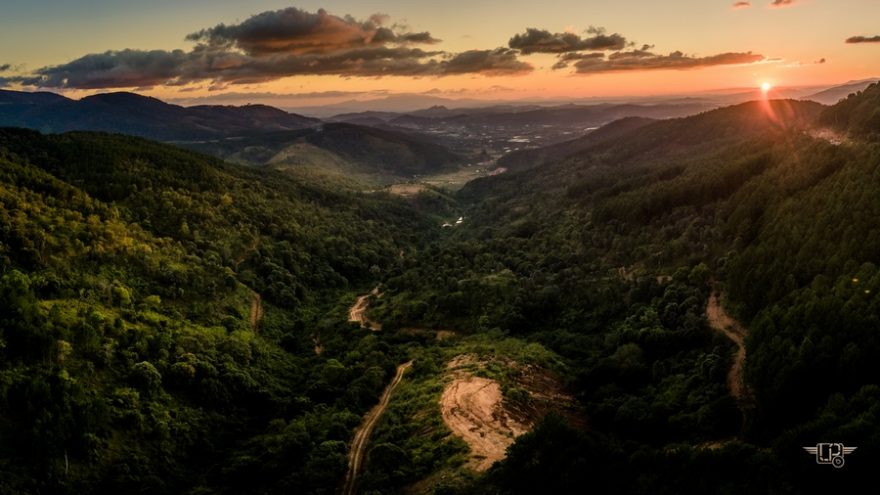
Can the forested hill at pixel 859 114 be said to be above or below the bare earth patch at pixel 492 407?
above

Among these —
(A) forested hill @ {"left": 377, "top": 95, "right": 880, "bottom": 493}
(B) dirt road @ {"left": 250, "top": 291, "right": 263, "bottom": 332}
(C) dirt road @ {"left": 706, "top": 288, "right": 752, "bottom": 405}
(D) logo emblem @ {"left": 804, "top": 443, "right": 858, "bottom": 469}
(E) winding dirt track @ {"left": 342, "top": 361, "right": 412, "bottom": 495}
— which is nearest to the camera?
(D) logo emblem @ {"left": 804, "top": 443, "right": 858, "bottom": 469}

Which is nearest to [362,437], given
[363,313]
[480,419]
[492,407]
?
[480,419]

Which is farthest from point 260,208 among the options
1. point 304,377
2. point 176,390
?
point 176,390

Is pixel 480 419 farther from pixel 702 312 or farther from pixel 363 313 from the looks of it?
pixel 363 313

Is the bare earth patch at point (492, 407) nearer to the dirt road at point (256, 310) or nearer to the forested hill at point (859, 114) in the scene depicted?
the dirt road at point (256, 310)

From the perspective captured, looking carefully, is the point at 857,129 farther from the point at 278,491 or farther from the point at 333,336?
the point at 278,491

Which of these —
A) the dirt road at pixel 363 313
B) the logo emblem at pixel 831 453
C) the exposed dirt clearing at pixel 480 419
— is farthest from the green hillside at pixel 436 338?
the dirt road at pixel 363 313

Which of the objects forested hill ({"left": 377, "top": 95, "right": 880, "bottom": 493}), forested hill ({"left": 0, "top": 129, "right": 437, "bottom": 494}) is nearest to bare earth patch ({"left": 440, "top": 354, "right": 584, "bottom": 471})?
forested hill ({"left": 377, "top": 95, "right": 880, "bottom": 493})

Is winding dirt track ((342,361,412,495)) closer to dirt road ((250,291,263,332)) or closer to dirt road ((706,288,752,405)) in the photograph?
dirt road ((250,291,263,332))
